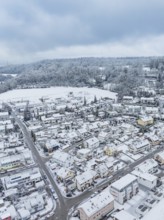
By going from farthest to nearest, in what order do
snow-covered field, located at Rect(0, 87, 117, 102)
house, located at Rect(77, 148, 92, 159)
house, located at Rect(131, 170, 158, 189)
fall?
snow-covered field, located at Rect(0, 87, 117, 102), house, located at Rect(77, 148, 92, 159), house, located at Rect(131, 170, 158, 189)

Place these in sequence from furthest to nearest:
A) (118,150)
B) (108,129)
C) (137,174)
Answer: (108,129) < (118,150) < (137,174)

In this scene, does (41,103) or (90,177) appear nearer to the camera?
(90,177)

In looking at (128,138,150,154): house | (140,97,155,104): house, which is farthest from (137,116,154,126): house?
(140,97,155,104): house

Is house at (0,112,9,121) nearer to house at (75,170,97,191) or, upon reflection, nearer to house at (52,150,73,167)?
house at (52,150,73,167)

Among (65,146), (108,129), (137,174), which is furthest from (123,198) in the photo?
(108,129)

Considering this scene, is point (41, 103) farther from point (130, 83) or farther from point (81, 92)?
point (130, 83)

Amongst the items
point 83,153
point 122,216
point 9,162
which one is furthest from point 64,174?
point 122,216

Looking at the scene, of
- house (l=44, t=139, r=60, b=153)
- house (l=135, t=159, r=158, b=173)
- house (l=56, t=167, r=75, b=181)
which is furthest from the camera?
house (l=44, t=139, r=60, b=153)
